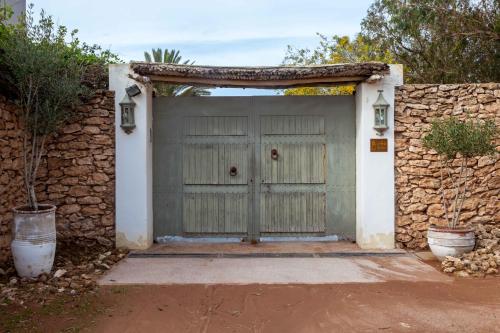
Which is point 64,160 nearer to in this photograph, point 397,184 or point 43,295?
point 43,295

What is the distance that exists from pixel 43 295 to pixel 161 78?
10.7 ft

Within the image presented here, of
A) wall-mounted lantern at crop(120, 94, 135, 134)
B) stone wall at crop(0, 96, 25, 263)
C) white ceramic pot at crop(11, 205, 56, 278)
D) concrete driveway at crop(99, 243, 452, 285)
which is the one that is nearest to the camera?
white ceramic pot at crop(11, 205, 56, 278)

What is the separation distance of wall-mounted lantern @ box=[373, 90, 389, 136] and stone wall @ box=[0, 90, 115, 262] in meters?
3.70

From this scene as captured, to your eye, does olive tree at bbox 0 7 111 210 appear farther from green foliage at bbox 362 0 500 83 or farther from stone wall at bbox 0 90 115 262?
green foliage at bbox 362 0 500 83

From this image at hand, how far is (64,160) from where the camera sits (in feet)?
21.8

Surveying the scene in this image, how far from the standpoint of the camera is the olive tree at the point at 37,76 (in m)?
5.21

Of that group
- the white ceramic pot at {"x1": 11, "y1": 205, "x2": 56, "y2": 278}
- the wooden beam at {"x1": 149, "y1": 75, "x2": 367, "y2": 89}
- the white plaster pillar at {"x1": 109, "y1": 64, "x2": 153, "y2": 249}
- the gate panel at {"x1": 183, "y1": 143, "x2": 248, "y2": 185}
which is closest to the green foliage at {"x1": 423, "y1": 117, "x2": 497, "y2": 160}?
the wooden beam at {"x1": 149, "y1": 75, "x2": 367, "y2": 89}

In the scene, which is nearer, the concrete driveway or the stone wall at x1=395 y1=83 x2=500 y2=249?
the concrete driveway

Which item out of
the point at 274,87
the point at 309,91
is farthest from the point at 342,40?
the point at 274,87

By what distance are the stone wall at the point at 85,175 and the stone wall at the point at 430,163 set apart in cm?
411

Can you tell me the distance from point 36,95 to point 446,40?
10.9 m

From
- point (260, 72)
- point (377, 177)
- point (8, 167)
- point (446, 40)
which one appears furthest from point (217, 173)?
point (446, 40)

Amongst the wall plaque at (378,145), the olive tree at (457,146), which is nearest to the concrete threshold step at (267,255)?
the olive tree at (457,146)

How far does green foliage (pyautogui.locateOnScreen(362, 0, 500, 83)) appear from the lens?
38.1 feet
